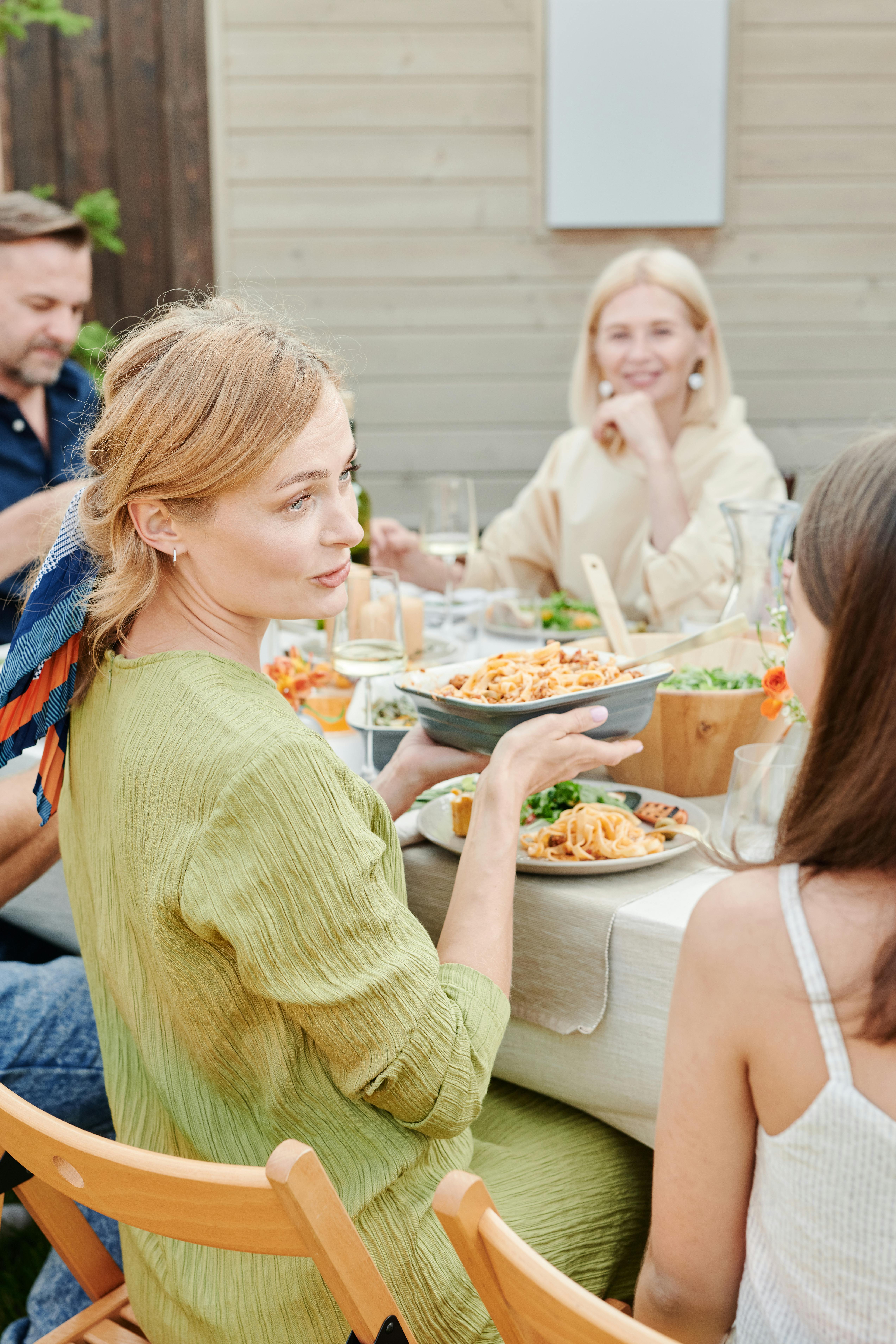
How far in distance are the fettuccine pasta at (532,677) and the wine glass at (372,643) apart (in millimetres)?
192

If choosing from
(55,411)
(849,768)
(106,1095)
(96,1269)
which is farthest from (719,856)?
(55,411)

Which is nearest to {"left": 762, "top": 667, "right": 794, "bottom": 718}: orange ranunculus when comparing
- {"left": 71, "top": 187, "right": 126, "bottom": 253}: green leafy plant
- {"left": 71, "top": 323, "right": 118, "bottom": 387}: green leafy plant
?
{"left": 71, "top": 323, "right": 118, "bottom": 387}: green leafy plant

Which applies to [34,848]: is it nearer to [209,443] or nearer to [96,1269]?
[96,1269]

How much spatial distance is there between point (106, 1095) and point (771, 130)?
3997 millimetres

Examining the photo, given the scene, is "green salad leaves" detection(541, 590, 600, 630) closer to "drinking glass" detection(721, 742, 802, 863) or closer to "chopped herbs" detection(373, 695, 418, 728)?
"chopped herbs" detection(373, 695, 418, 728)

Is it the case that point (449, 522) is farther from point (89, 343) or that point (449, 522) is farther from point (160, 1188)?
point (89, 343)

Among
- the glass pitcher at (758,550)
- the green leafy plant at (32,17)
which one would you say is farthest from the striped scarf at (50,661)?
the green leafy plant at (32,17)

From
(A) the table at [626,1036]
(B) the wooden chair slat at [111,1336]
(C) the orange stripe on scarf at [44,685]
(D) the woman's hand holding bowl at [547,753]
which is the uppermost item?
(C) the orange stripe on scarf at [44,685]

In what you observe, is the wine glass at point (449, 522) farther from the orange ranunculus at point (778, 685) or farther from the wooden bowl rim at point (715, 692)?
the orange ranunculus at point (778, 685)

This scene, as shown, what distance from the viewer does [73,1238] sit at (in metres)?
1.20

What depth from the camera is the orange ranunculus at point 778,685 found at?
1.26 metres

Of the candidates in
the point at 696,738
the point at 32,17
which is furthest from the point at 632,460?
the point at 32,17

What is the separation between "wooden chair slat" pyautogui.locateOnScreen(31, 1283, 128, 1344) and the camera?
45.6 inches

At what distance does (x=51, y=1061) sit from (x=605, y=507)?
2.02 m
